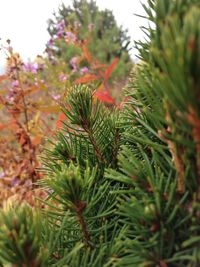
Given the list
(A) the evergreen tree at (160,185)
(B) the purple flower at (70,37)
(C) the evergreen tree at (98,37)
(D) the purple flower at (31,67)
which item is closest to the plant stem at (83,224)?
(A) the evergreen tree at (160,185)

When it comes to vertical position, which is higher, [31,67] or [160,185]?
[31,67]

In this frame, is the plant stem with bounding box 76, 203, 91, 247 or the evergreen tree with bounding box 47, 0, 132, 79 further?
the evergreen tree with bounding box 47, 0, 132, 79

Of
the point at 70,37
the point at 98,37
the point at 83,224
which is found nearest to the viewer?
the point at 83,224

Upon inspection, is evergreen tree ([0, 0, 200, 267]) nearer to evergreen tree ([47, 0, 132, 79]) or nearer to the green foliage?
the green foliage

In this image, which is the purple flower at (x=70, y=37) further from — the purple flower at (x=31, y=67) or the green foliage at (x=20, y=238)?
the green foliage at (x=20, y=238)

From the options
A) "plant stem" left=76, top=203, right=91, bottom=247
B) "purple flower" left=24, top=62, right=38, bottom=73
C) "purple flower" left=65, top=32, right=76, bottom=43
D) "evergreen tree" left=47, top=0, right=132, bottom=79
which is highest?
"evergreen tree" left=47, top=0, right=132, bottom=79

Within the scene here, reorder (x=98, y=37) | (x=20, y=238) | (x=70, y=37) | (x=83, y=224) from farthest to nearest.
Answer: (x=98, y=37), (x=70, y=37), (x=83, y=224), (x=20, y=238)

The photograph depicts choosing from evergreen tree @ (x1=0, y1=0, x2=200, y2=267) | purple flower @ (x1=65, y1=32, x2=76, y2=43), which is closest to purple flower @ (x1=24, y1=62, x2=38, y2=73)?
purple flower @ (x1=65, y1=32, x2=76, y2=43)

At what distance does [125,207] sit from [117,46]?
32.8 ft

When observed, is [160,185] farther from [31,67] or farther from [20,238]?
[31,67]

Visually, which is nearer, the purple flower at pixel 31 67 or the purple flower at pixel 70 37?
the purple flower at pixel 31 67

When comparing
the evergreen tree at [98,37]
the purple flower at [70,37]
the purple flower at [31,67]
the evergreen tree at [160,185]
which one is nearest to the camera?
the evergreen tree at [160,185]

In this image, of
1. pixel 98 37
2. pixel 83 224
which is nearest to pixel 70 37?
pixel 83 224

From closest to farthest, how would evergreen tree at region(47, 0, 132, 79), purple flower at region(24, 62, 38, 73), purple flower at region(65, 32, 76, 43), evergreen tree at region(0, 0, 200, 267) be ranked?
evergreen tree at region(0, 0, 200, 267) → purple flower at region(24, 62, 38, 73) → purple flower at region(65, 32, 76, 43) → evergreen tree at region(47, 0, 132, 79)
